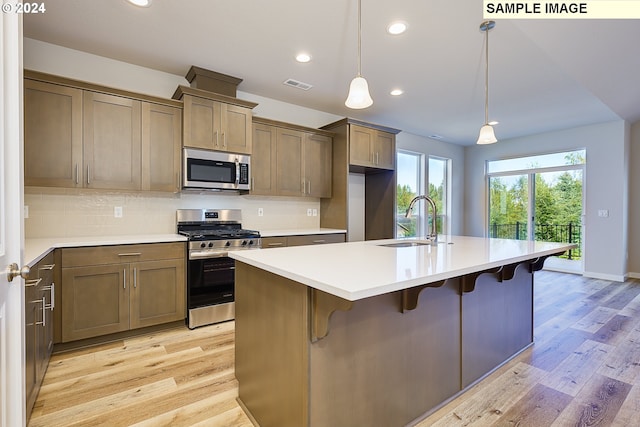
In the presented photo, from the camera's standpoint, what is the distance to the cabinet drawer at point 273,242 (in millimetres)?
3436

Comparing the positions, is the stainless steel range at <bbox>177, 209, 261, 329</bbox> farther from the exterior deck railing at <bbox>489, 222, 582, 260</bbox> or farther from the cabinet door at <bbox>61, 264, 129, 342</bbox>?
the exterior deck railing at <bbox>489, 222, 582, 260</bbox>

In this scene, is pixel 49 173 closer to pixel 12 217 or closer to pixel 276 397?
pixel 12 217

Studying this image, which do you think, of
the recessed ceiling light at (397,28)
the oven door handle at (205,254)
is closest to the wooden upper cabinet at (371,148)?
the recessed ceiling light at (397,28)

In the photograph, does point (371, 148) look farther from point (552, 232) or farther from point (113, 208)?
point (552, 232)

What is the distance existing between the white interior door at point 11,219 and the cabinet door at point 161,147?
77.2 inches

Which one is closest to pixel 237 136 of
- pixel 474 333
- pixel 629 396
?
pixel 474 333

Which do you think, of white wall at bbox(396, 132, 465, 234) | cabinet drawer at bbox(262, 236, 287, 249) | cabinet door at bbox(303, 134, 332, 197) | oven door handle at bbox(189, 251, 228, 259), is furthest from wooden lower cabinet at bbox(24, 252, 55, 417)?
white wall at bbox(396, 132, 465, 234)

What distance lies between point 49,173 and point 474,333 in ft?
11.5

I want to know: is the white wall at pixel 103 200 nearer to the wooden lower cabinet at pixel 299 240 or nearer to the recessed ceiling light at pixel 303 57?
the wooden lower cabinet at pixel 299 240

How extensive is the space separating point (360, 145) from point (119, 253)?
3042mm

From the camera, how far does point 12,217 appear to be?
105 cm

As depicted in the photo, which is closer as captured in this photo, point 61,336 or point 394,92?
point 61,336

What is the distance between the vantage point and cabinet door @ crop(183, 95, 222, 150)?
3082mm

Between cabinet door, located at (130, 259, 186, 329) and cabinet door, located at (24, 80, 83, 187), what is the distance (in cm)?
96
